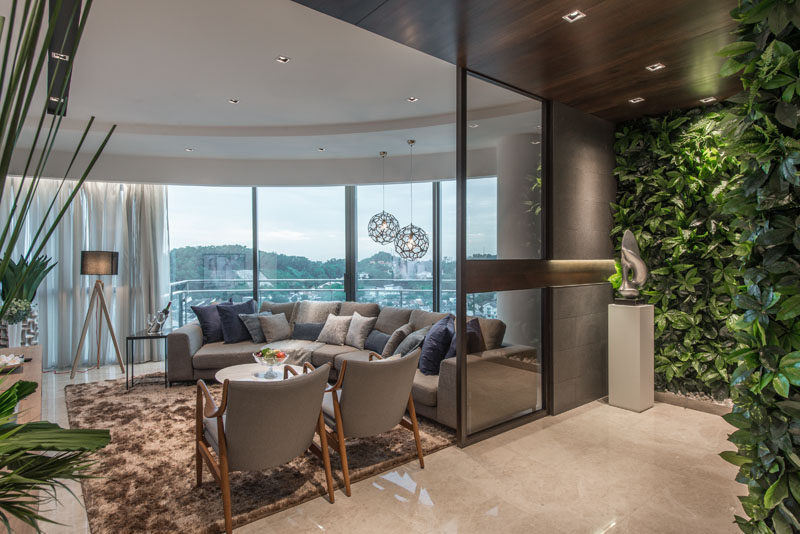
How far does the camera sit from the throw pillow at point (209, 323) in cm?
560

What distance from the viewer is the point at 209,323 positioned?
5.63m

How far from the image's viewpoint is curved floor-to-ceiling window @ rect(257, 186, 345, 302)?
7109 mm

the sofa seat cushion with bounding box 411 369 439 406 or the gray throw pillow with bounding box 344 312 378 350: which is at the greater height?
the gray throw pillow with bounding box 344 312 378 350

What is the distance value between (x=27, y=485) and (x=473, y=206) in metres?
3.08

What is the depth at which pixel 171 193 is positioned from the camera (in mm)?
6812

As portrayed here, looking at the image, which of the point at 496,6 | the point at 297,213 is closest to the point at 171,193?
the point at 297,213

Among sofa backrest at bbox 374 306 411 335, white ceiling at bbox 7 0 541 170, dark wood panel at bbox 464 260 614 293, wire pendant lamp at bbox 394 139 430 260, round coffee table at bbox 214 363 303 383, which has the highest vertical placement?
white ceiling at bbox 7 0 541 170

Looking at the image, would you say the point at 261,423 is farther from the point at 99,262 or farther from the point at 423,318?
the point at 99,262

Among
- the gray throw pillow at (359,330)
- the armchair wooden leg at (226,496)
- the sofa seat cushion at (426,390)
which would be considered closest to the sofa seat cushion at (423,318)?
the gray throw pillow at (359,330)

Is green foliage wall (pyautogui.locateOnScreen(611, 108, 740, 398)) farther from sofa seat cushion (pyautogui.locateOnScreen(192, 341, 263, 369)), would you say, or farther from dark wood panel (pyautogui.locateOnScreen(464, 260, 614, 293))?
sofa seat cushion (pyautogui.locateOnScreen(192, 341, 263, 369))

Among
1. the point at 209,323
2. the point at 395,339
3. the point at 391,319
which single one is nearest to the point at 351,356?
the point at 395,339

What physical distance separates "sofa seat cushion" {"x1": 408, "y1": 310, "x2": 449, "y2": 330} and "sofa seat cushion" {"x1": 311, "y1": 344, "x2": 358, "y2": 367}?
76 cm

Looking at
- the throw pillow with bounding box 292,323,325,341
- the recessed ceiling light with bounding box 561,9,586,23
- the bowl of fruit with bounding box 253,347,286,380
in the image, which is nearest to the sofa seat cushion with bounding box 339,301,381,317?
the throw pillow with bounding box 292,323,325,341

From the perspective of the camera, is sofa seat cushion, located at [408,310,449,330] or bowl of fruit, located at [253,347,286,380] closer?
bowl of fruit, located at [253,347,286,380]
